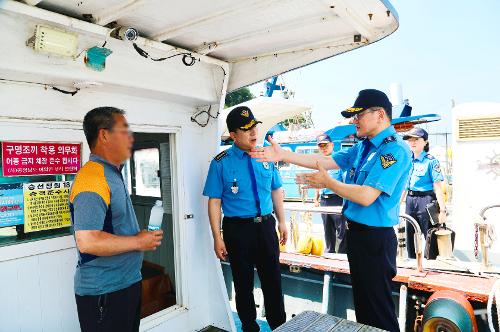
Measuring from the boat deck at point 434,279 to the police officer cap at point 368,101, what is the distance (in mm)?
1677

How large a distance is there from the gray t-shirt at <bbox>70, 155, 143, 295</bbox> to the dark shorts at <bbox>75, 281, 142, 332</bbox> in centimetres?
4

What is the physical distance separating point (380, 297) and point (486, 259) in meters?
1.65

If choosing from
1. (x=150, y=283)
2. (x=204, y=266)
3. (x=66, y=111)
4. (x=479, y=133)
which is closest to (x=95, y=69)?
(x=66, y=111)

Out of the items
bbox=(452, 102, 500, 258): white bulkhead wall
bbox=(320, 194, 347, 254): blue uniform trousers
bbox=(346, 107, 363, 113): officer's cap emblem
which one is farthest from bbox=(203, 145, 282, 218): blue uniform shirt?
bbox=(452, 102, 500, 258): white bulkhead wall

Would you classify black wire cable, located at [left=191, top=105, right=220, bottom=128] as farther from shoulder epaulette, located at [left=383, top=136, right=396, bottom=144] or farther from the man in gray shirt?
shoulder epaulette, located at [left=383, top=136, right=396, bottom=144]

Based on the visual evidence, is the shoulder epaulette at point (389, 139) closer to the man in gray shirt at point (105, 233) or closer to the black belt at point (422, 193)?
the man in gray shirt at point (105, 233)

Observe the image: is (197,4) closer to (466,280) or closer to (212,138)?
(212,138)

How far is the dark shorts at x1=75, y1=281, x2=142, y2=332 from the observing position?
6.67ft

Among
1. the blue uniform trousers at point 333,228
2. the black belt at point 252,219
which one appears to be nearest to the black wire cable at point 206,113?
the black belt at point 252,219

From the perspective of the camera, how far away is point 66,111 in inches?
102

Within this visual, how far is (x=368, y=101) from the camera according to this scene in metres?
2.48

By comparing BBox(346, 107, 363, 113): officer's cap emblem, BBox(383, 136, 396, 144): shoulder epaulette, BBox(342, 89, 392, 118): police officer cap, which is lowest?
BBox(383, 136, 396, 144): shoulder epaulette

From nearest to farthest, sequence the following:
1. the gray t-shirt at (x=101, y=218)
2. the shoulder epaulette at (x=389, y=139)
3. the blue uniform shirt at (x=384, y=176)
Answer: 1. the gray t-shirt at (x=101, y=218)
2. the blue uniform shirt at (x=384, y=176)
3. the shoulder epaulette at (x=389, y=139)

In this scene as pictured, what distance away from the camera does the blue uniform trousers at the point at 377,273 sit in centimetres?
244
